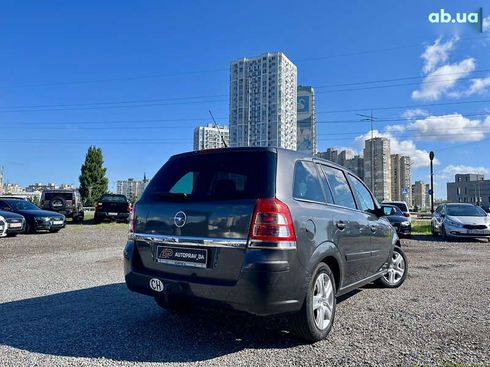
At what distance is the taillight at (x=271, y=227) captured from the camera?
3270 mm

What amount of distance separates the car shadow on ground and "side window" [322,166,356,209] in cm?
151

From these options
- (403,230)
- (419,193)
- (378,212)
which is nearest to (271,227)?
(378,212)

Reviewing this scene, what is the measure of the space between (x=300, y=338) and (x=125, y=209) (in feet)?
62.1

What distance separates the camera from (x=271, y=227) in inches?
129

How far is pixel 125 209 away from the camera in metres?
21.2

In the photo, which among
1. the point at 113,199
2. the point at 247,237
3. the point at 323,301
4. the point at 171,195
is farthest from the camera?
the point at 113,199

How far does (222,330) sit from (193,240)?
113 centimetres

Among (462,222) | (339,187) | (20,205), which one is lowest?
(462,222)

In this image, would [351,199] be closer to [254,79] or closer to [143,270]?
[143,270]

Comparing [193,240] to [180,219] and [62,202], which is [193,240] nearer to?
[180,219]

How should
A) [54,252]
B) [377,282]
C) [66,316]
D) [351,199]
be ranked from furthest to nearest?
1. [54,252]
2. [377,282]
3. [351,199]
4. [66,316]

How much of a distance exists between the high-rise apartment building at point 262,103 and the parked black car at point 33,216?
18817 mm

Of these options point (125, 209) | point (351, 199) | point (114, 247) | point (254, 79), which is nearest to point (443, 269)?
point (351, 199)

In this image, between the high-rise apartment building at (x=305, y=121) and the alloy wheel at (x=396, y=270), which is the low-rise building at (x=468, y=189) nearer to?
the high-rise apartment building at (x=305, y=121)
